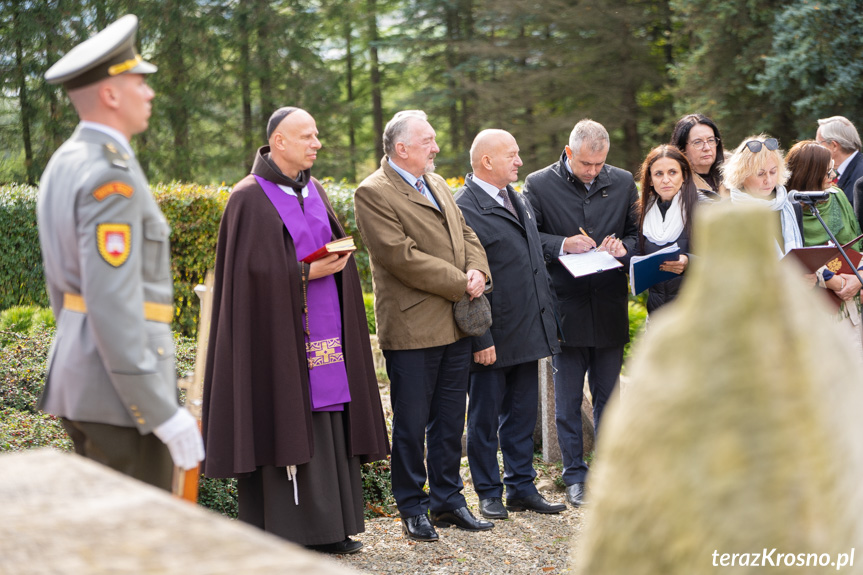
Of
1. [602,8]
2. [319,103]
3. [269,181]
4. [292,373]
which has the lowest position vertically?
[292,373]

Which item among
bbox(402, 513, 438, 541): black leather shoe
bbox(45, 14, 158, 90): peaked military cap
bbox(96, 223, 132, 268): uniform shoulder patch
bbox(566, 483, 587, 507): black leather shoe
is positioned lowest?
bbox(566, 483, 587, 507): black leather shoe

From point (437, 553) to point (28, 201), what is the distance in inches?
288

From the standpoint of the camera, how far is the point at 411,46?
25.1m

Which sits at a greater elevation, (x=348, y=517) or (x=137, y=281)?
(x=137, y=281)

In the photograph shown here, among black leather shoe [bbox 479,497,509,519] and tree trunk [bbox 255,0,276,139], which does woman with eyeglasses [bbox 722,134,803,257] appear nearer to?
black leather shoe [bbox 479,497,509,519]

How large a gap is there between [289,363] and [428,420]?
1.23 meters

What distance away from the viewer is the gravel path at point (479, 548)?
4.54 m

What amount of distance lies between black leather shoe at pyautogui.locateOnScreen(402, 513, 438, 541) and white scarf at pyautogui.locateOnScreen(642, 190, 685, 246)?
6.99ft

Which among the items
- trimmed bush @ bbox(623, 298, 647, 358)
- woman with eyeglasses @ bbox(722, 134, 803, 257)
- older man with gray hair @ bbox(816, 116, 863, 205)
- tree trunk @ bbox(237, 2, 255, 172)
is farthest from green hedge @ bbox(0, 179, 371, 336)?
tree trunk @ bbox(237, 2, 255, 172)

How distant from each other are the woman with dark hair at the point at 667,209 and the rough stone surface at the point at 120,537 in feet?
13.8

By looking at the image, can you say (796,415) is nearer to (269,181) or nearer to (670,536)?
(670,536)

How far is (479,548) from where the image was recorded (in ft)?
15.7

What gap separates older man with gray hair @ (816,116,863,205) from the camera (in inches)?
255

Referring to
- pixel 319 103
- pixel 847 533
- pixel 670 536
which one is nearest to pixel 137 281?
pixel 670 536
